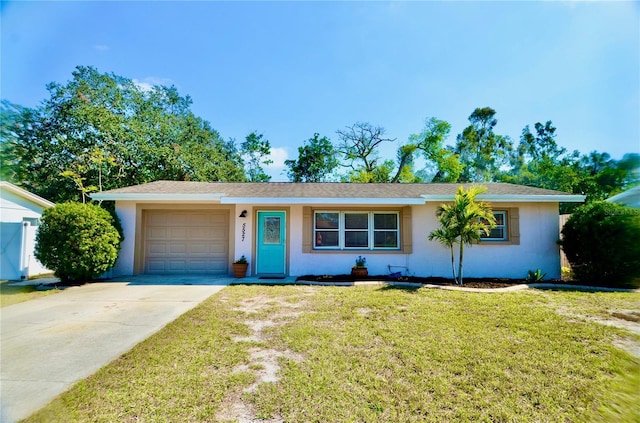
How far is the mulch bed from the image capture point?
8.45 meters

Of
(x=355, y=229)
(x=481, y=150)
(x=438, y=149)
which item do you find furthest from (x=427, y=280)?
(x=481, y=150)

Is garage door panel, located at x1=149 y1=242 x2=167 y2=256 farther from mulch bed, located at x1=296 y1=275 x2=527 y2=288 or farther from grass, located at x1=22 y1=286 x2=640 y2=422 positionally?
grass, located at x1=22 y1=286 x2=640 y2=422

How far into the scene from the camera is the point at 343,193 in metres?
10.5

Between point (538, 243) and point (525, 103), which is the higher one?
point (525, 103)

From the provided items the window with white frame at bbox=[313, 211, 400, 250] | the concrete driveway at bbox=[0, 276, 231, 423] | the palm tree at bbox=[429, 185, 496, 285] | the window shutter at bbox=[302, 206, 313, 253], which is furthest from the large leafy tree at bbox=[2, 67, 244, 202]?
the palm tree at bbox=[429, 185, 496, 285]

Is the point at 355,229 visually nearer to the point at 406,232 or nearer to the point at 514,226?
the point at 406,232

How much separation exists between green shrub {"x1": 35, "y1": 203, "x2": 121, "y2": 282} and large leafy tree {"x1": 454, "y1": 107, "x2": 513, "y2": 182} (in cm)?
2986

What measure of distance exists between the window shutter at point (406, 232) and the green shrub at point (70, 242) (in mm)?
8671

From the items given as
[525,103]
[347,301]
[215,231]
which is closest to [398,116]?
[525,103]

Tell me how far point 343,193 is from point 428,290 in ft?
14.0

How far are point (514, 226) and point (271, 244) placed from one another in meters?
7.53

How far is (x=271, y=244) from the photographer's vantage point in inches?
396

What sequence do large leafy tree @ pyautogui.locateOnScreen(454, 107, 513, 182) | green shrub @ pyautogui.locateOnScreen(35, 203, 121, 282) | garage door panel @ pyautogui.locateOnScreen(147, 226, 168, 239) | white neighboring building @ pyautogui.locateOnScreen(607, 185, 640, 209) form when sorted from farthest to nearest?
large leafy tree @ pyautogui.locateOnScreen(454, 107, 513, 182), garage door panel @ pyautogui.locateOnScreen(147, 226, 168, 239), green shrub @ pyautogui.locateOnScreen(35, 203, 121, 282), white neighboring building @ pyautogui.locateOnScreen(607, 185, 640, 209)

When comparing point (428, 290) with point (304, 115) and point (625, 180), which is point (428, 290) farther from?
point (625, 180)
